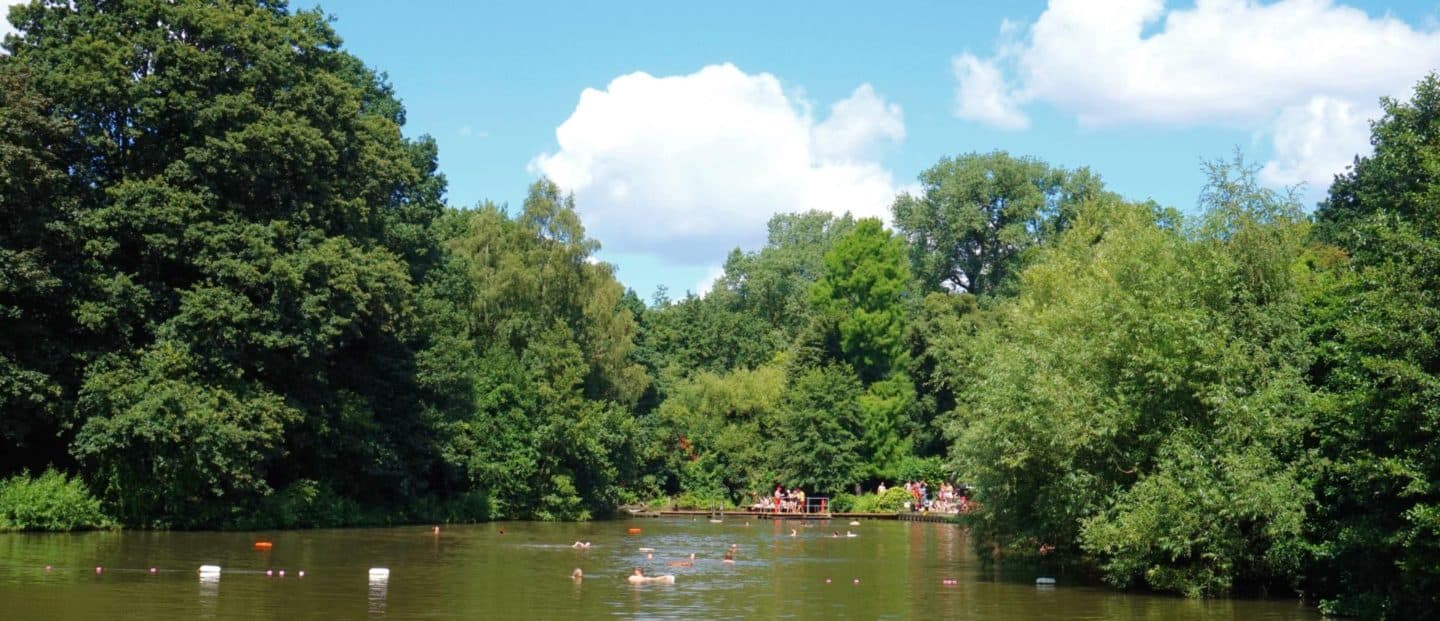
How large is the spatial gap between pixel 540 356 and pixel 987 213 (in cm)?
3868

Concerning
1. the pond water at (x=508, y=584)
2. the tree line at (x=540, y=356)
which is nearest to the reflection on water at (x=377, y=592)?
the pond water at (x=508, y=584)

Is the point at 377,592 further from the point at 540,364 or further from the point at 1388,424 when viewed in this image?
the point at 540,364

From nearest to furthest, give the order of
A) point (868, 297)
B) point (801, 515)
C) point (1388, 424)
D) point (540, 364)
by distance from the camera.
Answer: point (1388, 424)
point (540, 364)
point (801, 515)
point (868, 297)

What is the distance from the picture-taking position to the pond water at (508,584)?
969 inches

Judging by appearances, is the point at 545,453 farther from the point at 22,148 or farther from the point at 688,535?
the point at 22,148

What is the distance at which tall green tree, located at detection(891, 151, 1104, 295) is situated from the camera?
3489 inches

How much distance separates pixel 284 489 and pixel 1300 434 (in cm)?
3617

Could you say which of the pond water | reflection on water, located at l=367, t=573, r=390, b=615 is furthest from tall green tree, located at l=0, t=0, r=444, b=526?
reflection on water, located at l=367, t=573, r=390, b=615

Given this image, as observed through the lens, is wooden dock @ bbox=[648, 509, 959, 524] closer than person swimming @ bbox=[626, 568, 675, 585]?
No

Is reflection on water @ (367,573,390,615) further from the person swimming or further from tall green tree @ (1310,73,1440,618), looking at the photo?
tall green tree @ (1310,73,1440,618)

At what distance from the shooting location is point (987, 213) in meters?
90.2

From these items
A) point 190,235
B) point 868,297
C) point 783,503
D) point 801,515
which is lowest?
point 801,515

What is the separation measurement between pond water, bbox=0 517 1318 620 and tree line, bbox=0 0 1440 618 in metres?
2.22

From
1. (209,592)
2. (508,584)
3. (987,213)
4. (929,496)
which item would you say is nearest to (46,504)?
(209,592)
